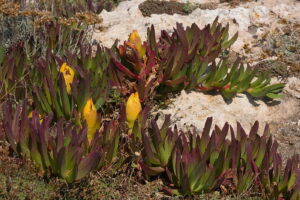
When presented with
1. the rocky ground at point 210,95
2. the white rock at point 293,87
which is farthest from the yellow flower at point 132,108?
the white rock at point 293,87

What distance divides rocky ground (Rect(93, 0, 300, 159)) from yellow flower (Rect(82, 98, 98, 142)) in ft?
3.31

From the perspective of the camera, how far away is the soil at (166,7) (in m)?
7.31

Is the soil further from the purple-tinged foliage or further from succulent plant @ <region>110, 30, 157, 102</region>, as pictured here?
Answer: the purple-tinged foliage

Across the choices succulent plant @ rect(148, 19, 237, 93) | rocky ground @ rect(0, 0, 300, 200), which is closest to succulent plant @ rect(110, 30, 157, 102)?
succulent plant @ rect(148, 19, 237, 93)

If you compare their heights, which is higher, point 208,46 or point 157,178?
point 208,46

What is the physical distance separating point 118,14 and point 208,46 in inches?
→ 82.3

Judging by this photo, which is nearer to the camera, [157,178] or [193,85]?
[157,178]

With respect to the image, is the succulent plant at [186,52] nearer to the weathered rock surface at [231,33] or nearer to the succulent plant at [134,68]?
the succulent plant at [134,68]

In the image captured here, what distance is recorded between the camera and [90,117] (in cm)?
424

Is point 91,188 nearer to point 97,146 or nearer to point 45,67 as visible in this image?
point 97,146

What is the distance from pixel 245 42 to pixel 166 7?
59.5 inches

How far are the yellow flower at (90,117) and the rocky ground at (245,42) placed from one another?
1009mm

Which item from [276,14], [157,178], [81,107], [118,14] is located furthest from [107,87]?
[276,14]

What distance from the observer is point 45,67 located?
482cm
